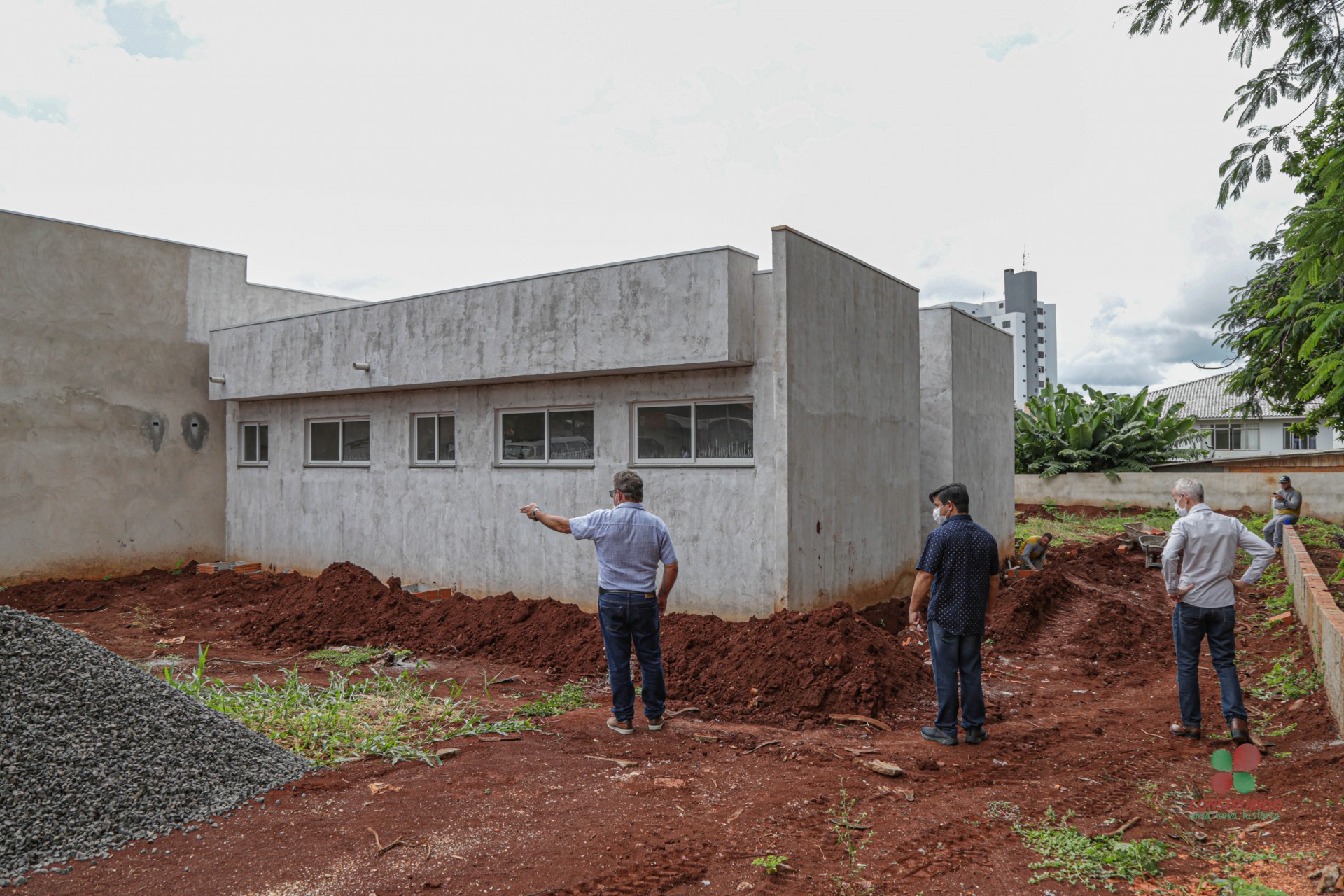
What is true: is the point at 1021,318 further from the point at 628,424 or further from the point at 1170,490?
the point at 628,424

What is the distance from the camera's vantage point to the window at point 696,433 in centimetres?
945

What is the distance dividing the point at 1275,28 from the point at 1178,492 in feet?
21.8

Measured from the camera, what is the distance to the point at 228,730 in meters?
5.52

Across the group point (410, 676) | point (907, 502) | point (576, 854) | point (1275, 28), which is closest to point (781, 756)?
point (576, 854)

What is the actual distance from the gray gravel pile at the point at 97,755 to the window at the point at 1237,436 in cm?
5033

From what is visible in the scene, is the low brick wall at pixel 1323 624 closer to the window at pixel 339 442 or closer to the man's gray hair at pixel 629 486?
the man's gray hair at pixel 629 486

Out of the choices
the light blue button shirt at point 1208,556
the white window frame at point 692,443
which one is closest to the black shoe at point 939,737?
the light blue button shirt at point 1208,556

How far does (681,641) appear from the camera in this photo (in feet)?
28.0

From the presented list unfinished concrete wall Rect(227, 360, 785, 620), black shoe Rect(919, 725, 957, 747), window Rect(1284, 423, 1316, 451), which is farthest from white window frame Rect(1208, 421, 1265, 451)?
black shoe Rect(919, 725, 957, 747)

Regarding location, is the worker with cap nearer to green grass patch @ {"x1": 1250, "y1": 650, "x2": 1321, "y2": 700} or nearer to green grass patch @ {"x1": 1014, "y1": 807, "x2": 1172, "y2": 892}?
green grass patch @ {"x1": 1250, "y1": 650, "x2": 1321, "y2": 700}

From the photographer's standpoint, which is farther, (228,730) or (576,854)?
(228,730)

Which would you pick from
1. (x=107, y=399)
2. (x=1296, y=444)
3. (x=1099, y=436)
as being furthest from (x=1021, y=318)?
(x=107, y=399)

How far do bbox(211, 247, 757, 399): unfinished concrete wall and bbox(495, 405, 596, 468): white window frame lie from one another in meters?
0.45

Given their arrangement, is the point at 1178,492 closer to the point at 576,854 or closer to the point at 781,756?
the point at 781,756
